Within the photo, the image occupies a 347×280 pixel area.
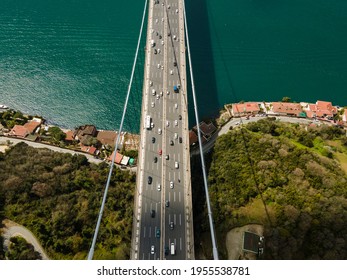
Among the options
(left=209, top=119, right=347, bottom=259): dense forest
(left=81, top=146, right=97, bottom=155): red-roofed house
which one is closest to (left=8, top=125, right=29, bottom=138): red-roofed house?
(left=81, top=146, right=97, bottom=155): red-roofed house

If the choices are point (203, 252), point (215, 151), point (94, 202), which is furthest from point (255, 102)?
point (94, 202)

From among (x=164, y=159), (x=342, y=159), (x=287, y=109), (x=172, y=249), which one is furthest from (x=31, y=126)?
(x=342, y=159)

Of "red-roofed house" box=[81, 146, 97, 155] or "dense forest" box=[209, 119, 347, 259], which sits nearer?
"dense forest" box=[209, 119, 347, 259]

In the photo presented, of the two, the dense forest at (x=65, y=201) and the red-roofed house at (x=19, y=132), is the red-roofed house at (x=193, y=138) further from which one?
the red-roofed house at (x=19, y=132)

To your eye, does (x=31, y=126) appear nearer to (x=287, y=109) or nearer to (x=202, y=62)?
(x=202, y=62)

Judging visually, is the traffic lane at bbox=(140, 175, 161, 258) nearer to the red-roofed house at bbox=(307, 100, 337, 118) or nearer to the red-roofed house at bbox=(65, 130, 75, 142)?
the red-roofed house at bbox=(65, 130, 75, 142)

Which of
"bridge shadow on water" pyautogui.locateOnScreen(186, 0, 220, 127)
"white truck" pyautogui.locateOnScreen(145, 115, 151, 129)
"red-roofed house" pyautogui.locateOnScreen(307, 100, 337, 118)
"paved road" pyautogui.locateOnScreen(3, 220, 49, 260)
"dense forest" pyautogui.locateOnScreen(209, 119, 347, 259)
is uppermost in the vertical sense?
"bridge shadow on water" pyautogui.locateOnScreen(186, 0, 220, 127)
